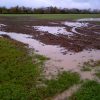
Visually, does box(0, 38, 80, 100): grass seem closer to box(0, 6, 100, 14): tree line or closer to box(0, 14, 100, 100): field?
box(0, 14, 100, 100): field

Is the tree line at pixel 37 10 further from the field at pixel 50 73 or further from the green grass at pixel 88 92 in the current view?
the green grass at pixel 88 92

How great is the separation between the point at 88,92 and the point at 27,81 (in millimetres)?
2137

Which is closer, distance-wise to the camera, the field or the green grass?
the green grass

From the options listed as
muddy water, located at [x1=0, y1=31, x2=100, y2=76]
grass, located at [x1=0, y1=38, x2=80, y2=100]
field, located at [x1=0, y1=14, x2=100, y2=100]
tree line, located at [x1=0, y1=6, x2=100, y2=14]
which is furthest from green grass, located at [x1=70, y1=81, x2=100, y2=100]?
tree line, located at [x1=0, y1=6, x2=100, y2=14]

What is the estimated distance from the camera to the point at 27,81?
971 centimetres

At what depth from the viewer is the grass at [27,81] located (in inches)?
336

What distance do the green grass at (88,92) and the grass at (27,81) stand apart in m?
0.54

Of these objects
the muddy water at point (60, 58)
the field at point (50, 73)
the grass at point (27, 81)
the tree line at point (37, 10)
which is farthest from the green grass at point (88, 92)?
the tree line at point (37, 10)

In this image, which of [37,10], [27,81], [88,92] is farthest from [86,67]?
[37,10]

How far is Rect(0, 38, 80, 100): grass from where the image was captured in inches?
336

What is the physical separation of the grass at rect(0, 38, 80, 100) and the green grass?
538mm

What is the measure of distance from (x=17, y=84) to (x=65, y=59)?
14.7ft

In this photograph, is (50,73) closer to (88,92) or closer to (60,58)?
(88,92)

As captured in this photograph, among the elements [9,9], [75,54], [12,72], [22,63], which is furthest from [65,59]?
[9,9]
